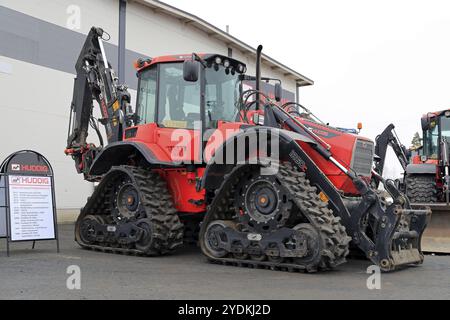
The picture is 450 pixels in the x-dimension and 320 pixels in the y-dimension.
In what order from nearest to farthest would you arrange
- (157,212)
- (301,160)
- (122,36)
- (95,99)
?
(301,160) → (157,212) → (95,99) → (122,36)

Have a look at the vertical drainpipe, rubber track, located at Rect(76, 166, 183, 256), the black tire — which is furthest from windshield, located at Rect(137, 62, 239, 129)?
the vertical drainpipe

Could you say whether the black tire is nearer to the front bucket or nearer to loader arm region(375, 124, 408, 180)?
loader arm region(375, 124, 408, 180)

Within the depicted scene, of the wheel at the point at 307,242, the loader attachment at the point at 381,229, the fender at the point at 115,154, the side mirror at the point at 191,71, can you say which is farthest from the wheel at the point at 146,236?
the loader attachment at the point at 381,229

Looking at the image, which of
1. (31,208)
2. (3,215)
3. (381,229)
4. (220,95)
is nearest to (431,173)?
(220,95)

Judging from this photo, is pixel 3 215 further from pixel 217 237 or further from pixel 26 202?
pixel 217 237

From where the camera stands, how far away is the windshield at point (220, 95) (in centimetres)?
853

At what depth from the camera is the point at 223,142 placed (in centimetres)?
756

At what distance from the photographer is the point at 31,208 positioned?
353 inches

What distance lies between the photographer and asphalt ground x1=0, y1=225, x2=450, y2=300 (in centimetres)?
539

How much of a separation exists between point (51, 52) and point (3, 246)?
7564mm

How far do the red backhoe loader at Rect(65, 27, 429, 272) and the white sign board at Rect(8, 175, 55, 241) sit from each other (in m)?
0.73

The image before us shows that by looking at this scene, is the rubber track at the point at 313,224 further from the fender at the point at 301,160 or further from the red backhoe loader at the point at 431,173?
the red backhoe loader at the point at 431,173

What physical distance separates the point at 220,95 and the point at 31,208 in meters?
3.79

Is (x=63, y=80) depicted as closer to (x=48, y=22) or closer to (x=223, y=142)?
(x=48, y=22)
